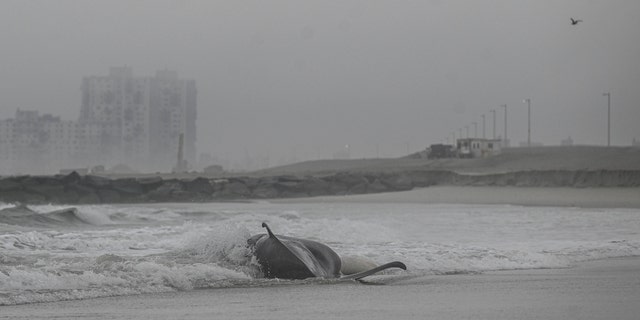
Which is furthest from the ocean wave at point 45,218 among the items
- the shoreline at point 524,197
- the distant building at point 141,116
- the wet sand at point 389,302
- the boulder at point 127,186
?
the distant building at point 141,116

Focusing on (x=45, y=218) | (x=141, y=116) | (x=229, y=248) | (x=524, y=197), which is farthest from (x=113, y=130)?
(x=229, y=248)

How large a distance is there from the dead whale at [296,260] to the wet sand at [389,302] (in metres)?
0.42

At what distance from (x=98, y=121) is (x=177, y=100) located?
9.40 meters

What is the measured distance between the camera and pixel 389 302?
8.06m

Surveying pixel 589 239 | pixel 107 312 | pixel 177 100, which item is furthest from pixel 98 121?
pixel 107 312

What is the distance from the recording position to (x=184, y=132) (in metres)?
97.4

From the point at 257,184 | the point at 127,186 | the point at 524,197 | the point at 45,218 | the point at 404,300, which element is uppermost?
the point at 257,184

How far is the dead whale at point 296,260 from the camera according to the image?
32.3 ft

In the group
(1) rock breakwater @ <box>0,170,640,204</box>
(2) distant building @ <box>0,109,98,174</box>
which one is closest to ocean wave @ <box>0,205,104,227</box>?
(1) rock breakwater @ <box>0,170,640,204</box>

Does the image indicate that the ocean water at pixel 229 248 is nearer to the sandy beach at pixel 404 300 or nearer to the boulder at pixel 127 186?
the sandy beach at pixel 404 300

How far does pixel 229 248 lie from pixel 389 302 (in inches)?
133

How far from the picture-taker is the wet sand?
725cm

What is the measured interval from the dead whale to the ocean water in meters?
0.15

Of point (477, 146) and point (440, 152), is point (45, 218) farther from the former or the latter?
point (477, 146)
